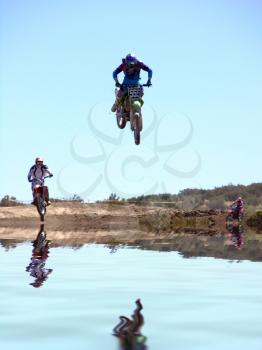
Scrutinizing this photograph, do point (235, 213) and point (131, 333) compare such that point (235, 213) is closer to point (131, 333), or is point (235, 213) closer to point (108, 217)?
point (108, 217)

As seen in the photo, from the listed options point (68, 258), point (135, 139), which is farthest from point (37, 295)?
point (135, 139)

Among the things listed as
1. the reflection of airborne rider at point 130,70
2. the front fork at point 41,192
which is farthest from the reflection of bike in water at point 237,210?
the reflection of airborne rider at point 130,70

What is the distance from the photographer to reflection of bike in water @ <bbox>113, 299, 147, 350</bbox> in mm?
4070

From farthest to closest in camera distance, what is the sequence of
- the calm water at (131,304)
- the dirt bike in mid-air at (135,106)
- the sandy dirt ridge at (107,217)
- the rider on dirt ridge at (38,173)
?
the sandy dirt ridge at (107,217) < the rider on dirt ridge at (38,173) < the dirt bike in mid-air at (135,106) < the calm water at (131,304)

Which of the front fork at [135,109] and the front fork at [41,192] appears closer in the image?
the front fork at [135,109]

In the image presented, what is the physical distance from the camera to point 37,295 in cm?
636

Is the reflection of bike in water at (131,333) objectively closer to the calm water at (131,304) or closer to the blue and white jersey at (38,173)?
the calm water at (131,304)

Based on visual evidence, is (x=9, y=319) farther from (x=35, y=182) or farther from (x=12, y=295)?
→ (x=35, y=182)

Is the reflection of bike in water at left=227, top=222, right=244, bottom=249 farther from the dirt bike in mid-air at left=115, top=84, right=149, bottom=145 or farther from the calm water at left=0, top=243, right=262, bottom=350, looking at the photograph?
the calm water at left=0, top=243, right=262, bottom=350

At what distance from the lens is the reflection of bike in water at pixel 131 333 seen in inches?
160

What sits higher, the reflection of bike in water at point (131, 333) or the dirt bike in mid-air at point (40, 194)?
the dirt bike in mid-air at point (40, 194)

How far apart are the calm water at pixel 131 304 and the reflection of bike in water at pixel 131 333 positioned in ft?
0.15

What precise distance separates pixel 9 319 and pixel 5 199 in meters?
39.9

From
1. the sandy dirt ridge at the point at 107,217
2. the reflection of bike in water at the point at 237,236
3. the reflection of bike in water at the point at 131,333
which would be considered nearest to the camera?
the reflection of bike in water at the point at 131,333
